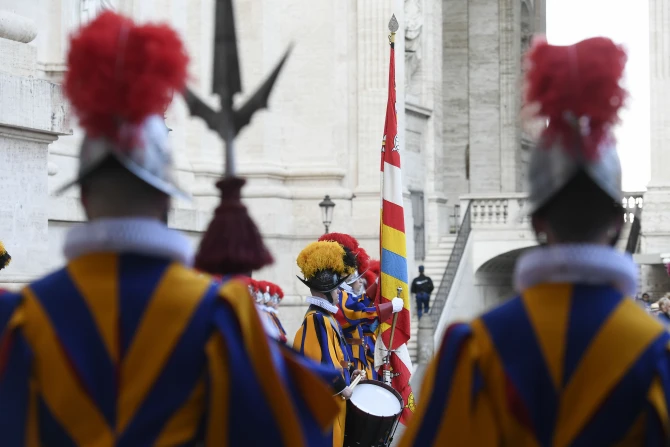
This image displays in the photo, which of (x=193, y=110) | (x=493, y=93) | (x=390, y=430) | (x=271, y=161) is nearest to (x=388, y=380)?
(x=390, y=430)

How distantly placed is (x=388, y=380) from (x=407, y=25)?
631 inches

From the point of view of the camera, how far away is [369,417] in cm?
950

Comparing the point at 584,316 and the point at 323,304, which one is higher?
the point at 584,316

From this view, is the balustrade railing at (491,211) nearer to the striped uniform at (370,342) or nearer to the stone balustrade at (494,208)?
the stone balustrade at (494,208)

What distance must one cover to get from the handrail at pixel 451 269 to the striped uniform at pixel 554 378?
20.9 metres

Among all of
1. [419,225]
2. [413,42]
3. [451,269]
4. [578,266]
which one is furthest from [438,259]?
[578,266]

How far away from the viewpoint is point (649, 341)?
12.1 feet

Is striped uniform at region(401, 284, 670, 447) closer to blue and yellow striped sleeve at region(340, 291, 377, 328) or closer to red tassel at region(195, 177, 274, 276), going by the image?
red tassel at region(195, 177, 274, 276)

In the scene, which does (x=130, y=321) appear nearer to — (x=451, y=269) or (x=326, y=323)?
(x=326, y=323)

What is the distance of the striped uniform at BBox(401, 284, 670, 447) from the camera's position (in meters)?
3.60

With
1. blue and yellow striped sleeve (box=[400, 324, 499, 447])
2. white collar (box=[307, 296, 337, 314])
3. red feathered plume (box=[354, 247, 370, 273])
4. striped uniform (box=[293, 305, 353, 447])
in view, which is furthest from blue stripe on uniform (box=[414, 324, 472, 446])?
red feathered plume (box=[354, 247, 370, 273])

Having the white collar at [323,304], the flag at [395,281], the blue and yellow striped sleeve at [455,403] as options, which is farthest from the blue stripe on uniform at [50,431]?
the flag at [395,281]

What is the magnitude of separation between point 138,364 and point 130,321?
113mm

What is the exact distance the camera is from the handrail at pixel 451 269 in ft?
83.9
